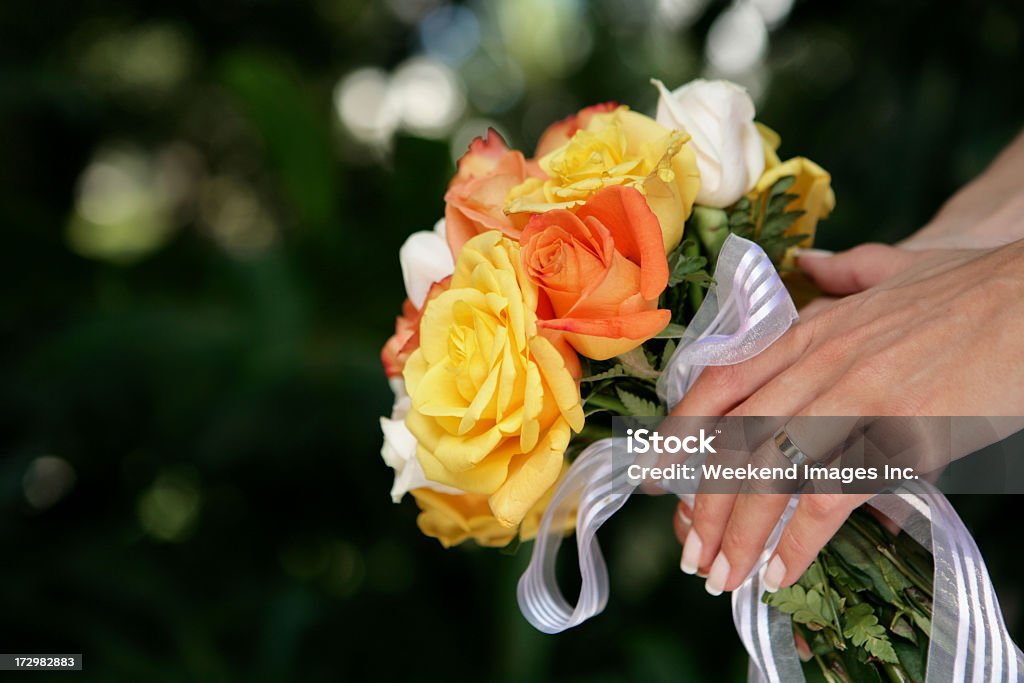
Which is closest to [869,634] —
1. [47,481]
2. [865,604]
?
[865,604]

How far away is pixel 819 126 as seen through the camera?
1532mm

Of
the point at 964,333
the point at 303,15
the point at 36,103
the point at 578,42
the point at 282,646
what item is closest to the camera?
the point at 964,333

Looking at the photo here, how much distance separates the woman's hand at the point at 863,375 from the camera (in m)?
0.47

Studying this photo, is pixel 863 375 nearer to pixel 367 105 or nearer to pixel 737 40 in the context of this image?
pixel 737 40

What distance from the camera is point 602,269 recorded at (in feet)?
1.54

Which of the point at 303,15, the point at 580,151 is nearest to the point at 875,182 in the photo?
the point at 580,151

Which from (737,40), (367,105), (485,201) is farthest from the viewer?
(367,105)

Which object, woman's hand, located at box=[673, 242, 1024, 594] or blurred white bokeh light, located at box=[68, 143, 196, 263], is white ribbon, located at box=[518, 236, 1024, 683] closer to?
woman's hand, located at box=[673, 242, 1024, 594]

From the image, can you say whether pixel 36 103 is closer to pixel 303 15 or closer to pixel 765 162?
pixel 303 15

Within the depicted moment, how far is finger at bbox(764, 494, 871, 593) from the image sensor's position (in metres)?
0.49

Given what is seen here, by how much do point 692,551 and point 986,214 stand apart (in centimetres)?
40

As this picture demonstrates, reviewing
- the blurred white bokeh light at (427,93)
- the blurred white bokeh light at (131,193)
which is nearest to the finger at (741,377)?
the blurred white bokeh light at (427,93)

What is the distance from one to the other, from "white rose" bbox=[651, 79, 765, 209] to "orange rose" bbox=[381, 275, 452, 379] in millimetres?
198

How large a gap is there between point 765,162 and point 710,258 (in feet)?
0.37
